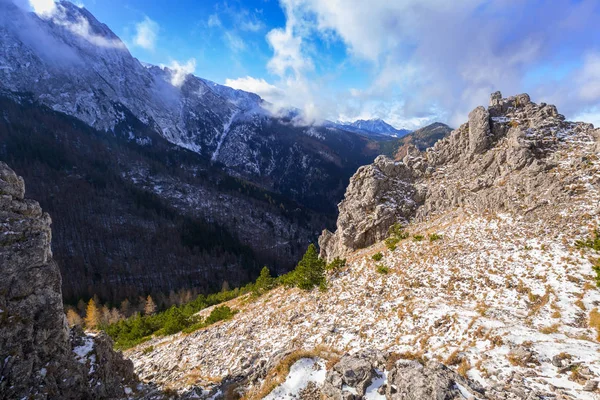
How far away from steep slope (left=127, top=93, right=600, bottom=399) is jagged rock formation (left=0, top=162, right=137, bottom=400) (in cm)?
717

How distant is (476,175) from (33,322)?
50506 millimetres

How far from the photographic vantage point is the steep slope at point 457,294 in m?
14.2

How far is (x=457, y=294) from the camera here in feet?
78.9

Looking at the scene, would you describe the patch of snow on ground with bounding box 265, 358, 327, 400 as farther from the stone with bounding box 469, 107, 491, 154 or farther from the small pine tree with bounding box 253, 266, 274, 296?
the stone with bounding box 469, 107, 491, 154

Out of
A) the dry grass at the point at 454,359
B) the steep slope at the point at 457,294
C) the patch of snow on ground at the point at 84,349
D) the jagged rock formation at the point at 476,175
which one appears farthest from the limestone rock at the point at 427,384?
the jagged rock formation at the point at 476,175

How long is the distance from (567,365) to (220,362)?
77.4ft

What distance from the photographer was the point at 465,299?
23.2 meters

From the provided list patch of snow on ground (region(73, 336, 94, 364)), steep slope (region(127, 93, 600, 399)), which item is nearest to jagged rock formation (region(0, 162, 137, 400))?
patch of snow on ground (region(73, 336, 94, 364))

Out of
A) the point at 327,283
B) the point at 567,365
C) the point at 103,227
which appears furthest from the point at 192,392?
the point at 103,227

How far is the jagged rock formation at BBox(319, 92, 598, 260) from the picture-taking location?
34469mm

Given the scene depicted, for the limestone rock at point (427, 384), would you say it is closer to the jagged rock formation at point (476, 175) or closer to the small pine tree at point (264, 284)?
the jagged rock formation at point (476, 175)

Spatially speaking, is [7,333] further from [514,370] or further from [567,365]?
[567,365]

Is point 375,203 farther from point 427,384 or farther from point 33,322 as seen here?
point 33,322

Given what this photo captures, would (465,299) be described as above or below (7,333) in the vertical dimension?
above
